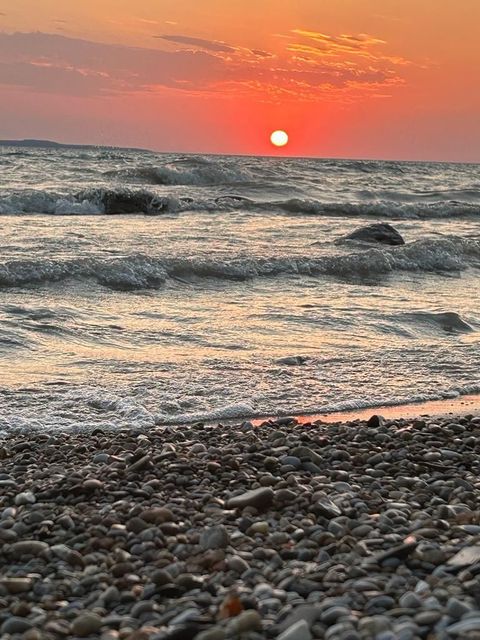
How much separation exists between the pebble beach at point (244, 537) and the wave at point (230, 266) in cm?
685

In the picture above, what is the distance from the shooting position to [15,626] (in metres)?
2.67

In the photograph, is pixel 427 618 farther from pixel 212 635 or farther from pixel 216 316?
pixel 216 316

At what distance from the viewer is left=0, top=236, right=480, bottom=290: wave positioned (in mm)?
11938

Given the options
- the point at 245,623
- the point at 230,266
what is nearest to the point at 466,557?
the point at 245,623

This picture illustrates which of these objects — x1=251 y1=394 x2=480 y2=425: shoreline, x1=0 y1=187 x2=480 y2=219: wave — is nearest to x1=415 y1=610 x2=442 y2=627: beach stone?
x1=251 y1=394 x2=480 y2=425: shoreline

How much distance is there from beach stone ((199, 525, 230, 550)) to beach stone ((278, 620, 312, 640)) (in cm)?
84

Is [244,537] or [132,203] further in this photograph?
[132,203]

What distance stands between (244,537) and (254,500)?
404mm

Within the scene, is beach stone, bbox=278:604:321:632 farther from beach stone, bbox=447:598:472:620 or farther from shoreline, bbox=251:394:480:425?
shoreline, bbox=251:394:480:425

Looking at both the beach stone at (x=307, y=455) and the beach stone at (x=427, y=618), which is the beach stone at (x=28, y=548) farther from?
the beach stone at (x=307, y=455)

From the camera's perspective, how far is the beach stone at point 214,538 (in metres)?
3.33

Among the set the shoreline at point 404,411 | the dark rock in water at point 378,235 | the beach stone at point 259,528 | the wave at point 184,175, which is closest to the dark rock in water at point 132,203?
the dark rock in water at point 378,235

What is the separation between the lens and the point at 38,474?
4.44 metres

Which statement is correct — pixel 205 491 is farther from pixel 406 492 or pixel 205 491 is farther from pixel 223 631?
pixel 223 631
